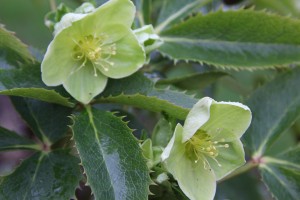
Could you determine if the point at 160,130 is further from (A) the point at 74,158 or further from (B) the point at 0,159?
(B) the point at 0,159

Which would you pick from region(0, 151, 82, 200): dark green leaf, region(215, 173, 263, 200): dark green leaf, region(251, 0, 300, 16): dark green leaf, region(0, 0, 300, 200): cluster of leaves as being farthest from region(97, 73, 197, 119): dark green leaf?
region(251, 0, 300, 16): dark green leaf

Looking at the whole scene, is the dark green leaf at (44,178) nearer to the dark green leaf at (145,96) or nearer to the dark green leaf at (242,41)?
the dark green leaf at (145,96)

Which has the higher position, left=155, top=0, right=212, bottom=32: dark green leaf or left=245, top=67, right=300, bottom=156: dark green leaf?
left=155, top=0, right=212, bottom=32: dark green leaf

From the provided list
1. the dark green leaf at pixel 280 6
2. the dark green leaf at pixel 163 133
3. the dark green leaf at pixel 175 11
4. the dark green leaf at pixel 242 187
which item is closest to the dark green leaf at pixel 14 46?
the dark green leaf at pixel 163 133

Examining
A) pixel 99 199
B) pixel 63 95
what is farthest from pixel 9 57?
pixel 99 199

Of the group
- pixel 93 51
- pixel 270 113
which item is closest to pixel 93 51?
pixel 93 51

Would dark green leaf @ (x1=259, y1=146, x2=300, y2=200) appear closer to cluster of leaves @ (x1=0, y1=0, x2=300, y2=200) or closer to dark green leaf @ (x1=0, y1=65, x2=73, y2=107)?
cluster of leaves @ (x1=0, y1=0, x2=300, y2=200)

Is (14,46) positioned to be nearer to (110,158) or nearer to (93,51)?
(93,51)
